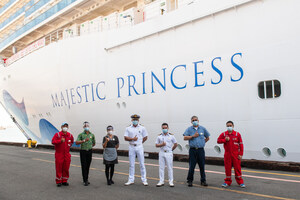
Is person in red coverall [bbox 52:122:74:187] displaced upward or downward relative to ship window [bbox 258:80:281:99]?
downward

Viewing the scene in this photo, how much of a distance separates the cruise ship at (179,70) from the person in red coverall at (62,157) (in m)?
3.78

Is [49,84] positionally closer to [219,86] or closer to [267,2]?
[219,86]

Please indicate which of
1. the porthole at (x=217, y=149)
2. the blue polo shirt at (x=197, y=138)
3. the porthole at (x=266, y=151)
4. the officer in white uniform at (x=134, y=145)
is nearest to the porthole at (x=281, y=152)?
the porthole at (x=266, y=151)

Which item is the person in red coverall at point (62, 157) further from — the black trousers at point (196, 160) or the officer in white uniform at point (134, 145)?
the black trousers at point (196, 160)

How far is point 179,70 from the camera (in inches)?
358

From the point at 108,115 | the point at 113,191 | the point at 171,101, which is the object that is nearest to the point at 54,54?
the point at 108,115

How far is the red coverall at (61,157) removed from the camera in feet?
20.8

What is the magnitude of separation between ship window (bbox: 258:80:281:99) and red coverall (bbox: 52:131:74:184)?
16.1ft

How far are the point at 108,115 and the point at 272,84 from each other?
6.33 m

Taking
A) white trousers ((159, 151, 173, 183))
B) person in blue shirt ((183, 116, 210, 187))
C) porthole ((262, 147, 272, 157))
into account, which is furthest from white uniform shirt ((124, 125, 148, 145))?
porthole ((262, 147, 272, 157))

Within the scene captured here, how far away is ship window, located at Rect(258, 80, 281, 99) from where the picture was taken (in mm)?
7100

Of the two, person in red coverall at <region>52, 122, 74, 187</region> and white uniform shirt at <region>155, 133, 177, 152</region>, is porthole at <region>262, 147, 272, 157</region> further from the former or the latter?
person in red coverall at <region>52, 122, 74, 187</region>

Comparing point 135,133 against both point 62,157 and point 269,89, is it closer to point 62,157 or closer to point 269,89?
Result: point 62,157

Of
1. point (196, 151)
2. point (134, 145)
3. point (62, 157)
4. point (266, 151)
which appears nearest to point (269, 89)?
point (266, 151)
